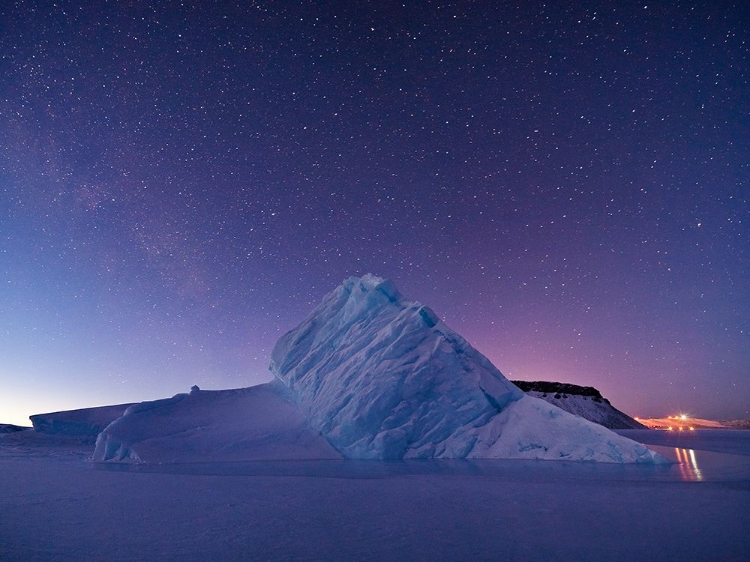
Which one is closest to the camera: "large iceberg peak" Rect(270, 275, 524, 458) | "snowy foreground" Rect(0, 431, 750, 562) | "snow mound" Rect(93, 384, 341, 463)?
"snowy foreground" Rect(0, 431, 750, 562)

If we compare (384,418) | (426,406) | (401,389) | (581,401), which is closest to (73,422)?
(384,418)

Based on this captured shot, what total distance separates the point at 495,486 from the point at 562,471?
3799 mm

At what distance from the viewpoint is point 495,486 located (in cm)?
909

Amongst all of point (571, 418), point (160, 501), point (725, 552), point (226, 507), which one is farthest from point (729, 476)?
point (160, 501)

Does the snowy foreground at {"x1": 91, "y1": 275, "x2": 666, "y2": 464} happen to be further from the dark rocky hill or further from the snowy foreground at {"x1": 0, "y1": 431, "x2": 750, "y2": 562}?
the dark rocky hill

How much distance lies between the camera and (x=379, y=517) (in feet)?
20.9

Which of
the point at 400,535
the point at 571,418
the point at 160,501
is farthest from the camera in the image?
the point at 571,418

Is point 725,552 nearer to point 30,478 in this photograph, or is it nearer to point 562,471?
point 562,471

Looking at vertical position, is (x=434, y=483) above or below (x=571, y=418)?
below

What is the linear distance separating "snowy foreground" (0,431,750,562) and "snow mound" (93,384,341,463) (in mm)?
5041

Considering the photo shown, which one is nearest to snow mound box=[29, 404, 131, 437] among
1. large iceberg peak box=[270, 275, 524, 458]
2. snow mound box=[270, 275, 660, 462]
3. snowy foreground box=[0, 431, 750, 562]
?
large iceberg peak box=[270, 275, 524, 458]

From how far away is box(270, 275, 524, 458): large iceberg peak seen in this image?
57.3 ft

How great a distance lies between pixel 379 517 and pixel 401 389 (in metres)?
11.6

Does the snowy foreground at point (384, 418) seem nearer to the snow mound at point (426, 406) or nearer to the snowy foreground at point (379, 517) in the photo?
the snow mound at point (426, 406)
